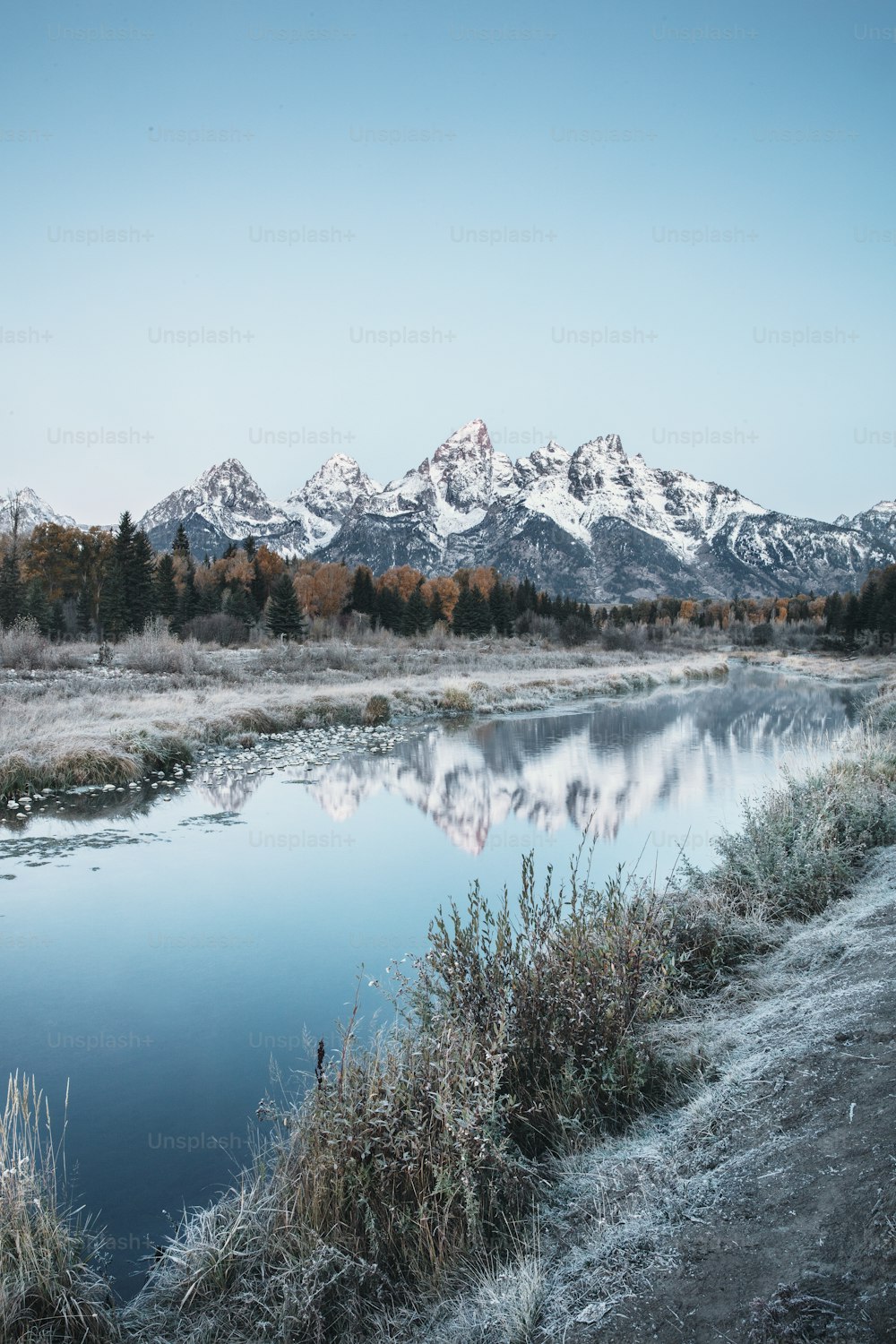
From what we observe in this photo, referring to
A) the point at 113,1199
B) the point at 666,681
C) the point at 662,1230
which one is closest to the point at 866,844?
the point at 662,1230

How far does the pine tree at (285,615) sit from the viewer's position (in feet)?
169

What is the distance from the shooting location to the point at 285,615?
170ft

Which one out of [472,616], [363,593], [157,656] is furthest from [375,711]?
[363,593]

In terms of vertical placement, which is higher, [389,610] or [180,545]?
[180,545]

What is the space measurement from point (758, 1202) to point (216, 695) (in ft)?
70.0

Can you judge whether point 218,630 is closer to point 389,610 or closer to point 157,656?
point 157,656

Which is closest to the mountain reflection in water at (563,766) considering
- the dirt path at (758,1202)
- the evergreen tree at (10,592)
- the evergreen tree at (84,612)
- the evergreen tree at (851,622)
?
the dirt path at (758,1202)

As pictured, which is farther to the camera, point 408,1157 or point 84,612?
point 84,612

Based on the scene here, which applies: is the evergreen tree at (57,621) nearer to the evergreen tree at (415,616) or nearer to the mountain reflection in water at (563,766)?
the evergreen tree at (415,616)

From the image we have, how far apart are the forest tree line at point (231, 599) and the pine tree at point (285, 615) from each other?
0.08 metres

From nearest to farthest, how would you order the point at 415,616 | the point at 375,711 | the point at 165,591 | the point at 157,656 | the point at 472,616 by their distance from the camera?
the point at 375,711 → the point at 157,656 → the point at 165,591 → the point at 415,616 → the point at 472,616

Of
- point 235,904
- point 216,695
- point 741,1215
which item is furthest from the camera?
point 216,695

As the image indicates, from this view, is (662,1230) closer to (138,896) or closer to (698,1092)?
(698,1092)

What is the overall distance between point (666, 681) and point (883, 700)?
682 inches
